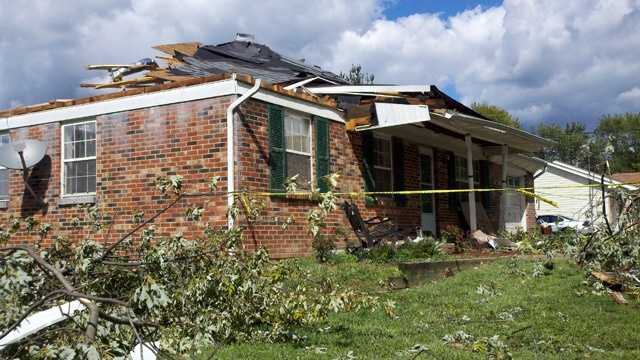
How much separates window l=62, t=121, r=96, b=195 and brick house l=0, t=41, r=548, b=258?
0.06 ft

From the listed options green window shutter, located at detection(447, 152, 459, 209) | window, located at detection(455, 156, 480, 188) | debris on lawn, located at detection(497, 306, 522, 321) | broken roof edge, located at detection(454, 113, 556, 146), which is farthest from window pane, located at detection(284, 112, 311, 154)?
window, located at detection(455, 156, 480, 188)

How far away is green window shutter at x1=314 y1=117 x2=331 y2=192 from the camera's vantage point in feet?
37.8

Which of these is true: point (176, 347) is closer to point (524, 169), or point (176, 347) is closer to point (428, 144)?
point (428, 144)

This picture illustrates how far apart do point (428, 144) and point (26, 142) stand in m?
8.96

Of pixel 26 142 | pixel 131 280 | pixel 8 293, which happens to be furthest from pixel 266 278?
pixel 26 142

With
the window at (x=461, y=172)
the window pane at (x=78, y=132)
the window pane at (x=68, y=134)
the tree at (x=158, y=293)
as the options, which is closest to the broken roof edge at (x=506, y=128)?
the window at (x=461, y=172)

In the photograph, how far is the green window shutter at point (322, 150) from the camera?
11.5 m

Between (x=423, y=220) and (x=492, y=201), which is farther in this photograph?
(x=492, y=201)

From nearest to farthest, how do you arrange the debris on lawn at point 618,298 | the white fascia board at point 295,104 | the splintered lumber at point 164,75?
the debris on lawn at point 618,298, the white fascia board at point 295,104, the splintered lumber at point 164,75

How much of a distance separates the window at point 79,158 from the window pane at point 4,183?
1539mm

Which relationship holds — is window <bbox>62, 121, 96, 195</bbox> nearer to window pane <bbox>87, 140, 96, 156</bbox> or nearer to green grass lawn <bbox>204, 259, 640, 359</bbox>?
window pane <bbox>87, 140, 96, 156</bbox>

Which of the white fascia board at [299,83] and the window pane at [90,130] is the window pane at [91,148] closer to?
the window pane at [90,130]

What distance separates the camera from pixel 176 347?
3.13 metres

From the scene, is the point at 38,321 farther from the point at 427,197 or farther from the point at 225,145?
the point at 427,197
